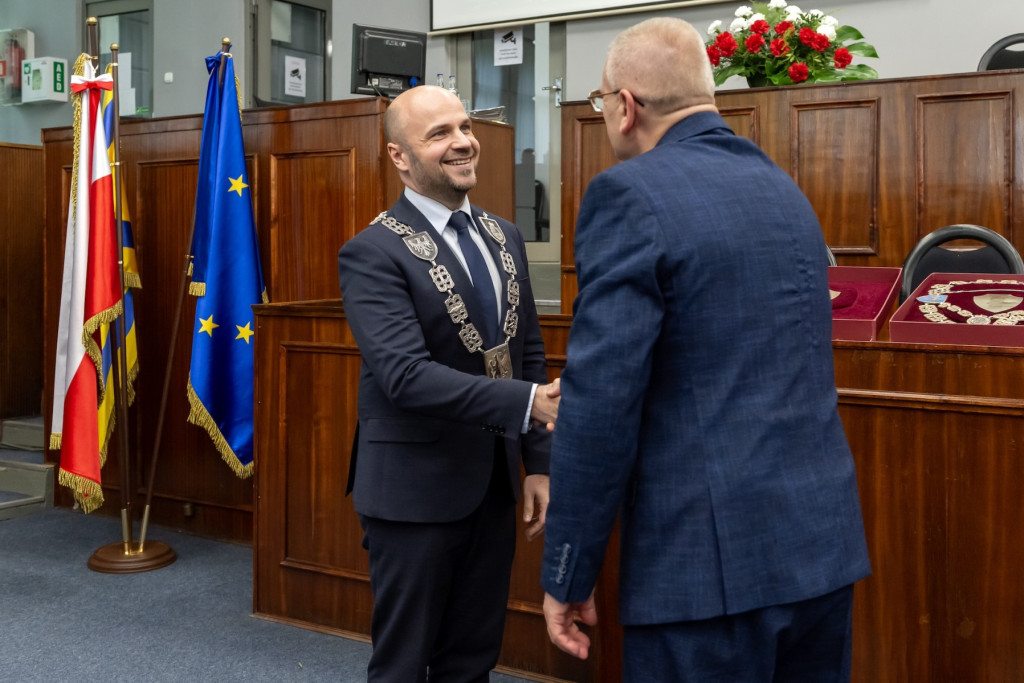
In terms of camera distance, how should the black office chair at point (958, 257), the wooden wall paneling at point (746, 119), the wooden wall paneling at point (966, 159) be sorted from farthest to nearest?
1. the wooden wall paneling at point (746, 119)
2. the wooden wall paneling at point (966, 159)
3. the black office chair at point (958, 257)

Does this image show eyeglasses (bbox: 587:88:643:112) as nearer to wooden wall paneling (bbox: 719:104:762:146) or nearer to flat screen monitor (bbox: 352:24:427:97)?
flat screen monitor (bbox: 352:24:427:97)

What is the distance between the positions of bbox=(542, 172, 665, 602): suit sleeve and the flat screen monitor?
9.50 ft

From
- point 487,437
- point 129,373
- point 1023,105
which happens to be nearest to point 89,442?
point 129,373

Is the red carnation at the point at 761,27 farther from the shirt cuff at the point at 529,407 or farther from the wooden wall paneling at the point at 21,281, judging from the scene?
the wooden wall paneling at the point at 21,281

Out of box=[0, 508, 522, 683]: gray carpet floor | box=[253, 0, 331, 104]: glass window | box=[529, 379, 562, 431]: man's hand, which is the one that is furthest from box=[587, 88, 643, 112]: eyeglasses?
box=[253, 0, 331, 104]: glass window

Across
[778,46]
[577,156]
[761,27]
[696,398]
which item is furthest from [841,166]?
[696,398]

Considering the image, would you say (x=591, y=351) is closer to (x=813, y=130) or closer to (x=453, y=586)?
(x=453, y=586)

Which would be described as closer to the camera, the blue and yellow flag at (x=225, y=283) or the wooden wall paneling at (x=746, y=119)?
the blue and yellow flag at (x=225, y=283)

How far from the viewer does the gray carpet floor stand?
9.46 ft

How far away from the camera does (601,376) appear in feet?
4.00

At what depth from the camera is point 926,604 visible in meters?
2.12

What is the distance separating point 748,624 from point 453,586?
90 cm

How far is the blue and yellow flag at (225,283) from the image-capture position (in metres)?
3.95

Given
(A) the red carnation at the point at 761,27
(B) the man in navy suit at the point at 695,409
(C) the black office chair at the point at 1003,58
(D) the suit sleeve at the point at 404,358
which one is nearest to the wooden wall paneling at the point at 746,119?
(A) the red carnation at the point at 761,27
